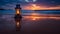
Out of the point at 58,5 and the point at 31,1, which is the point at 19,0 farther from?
the point at 58,5

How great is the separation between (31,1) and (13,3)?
0.60m

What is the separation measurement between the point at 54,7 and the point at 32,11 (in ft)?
2.39

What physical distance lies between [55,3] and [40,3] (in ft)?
1.63

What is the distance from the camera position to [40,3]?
443 cm

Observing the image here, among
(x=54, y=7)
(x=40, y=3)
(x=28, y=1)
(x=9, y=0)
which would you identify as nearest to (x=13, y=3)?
(x=9, y=0)

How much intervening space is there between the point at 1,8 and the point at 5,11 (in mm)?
175

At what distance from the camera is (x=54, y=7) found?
169 inches

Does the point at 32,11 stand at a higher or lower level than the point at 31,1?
lower

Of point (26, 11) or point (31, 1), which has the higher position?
point (31, 1)

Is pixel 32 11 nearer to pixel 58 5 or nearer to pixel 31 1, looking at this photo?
pixel 31 1

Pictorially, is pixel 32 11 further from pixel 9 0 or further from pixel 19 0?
pixel 9 0

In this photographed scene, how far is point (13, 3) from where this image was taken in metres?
4.35

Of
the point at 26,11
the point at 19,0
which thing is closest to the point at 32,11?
the point at 26,11

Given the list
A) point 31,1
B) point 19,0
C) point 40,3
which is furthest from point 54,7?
point 19,0
